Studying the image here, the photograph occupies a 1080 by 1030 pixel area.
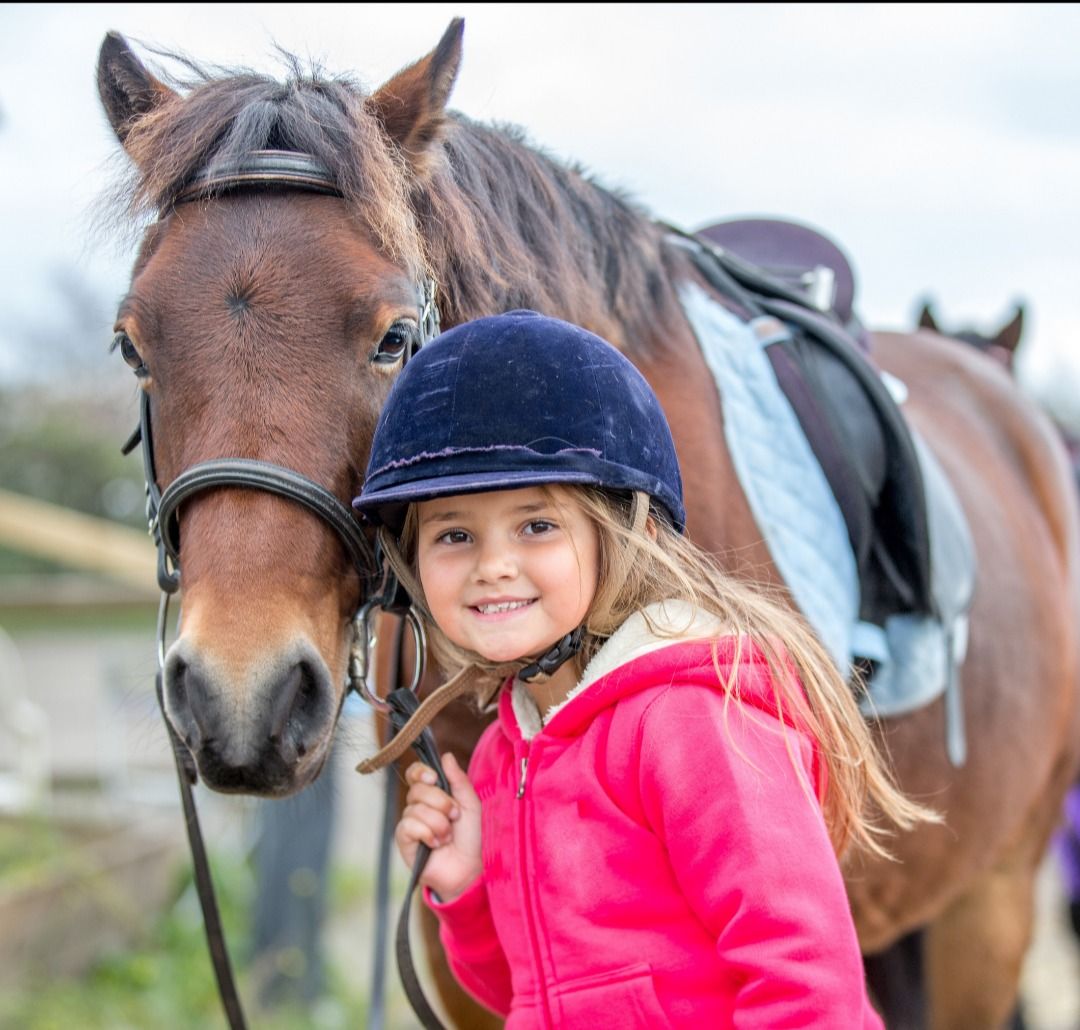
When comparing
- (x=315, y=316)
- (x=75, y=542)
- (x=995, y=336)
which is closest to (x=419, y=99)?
(x=315, y=316)

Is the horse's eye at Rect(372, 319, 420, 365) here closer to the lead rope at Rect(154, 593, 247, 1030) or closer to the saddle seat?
the lead rope at Rect(154, 593, 247, 1030)

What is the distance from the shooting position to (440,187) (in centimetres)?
163

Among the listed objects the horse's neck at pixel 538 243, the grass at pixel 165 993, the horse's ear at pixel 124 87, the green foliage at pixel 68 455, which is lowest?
the grass at pixel 165 993

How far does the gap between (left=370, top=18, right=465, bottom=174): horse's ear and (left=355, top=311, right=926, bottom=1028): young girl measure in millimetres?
398

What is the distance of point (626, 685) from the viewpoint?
4.25 feet

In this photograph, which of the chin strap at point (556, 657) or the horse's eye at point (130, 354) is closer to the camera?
the chin strap at point (556, 657)

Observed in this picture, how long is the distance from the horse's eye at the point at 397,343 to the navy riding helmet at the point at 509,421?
0.37 ft

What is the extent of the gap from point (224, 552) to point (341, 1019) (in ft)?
12.3

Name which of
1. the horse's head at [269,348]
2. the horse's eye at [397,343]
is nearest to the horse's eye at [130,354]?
the horse's head at [269,348]

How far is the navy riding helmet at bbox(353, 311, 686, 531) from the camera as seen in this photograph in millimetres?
1298

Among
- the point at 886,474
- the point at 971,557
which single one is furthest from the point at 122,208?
the point at 971,557

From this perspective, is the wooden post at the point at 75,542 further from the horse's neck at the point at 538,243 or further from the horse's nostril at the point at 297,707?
the horse's nostril at the point at 297,707

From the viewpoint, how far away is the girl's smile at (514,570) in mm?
1330

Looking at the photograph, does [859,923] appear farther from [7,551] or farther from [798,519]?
[7,551]
